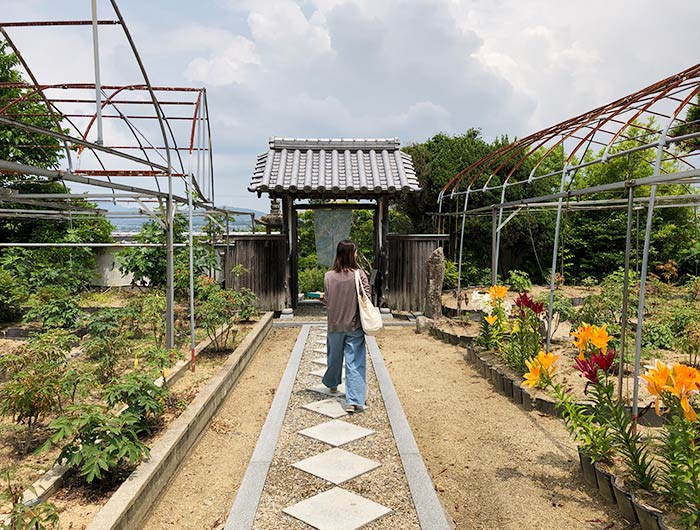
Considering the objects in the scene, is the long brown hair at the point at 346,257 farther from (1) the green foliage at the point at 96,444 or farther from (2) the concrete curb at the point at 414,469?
(1) the green foliage at the point at 96,444

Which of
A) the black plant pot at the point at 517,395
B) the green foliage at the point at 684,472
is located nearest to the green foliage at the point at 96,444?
the green foliage at the point at 684,472

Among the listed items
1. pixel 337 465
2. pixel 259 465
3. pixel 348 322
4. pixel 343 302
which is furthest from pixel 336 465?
pixel 343 302

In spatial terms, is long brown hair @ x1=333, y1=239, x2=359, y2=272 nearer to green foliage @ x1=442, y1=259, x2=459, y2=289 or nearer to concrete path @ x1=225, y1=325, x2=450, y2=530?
concrete path @ x1=225, y1=325, x2=450, y2=530

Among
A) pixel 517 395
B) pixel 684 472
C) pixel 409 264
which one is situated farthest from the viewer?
pixel 409 264

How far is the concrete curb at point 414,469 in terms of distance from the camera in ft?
9.73

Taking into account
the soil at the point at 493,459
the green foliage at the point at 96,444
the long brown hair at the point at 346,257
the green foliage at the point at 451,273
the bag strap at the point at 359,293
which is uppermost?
the long brown hair at the point at 346,257

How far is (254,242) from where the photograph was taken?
386 inches

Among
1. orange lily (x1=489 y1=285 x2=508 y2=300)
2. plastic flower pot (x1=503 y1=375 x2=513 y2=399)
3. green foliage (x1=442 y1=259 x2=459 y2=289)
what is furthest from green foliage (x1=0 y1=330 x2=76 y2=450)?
green foliage (x1=442 y1=259 x2=459 y2=289)

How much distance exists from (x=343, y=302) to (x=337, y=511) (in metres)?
2.15

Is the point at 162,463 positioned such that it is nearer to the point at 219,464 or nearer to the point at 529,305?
the point at 219,464

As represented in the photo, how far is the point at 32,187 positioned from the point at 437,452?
11.5 metres

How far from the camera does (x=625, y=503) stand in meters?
2.97

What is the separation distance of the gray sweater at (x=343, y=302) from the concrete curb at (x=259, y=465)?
986 millimetres

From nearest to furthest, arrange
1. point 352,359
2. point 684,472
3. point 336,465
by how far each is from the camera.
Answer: point 684,472, point 336,465, point 352,359
